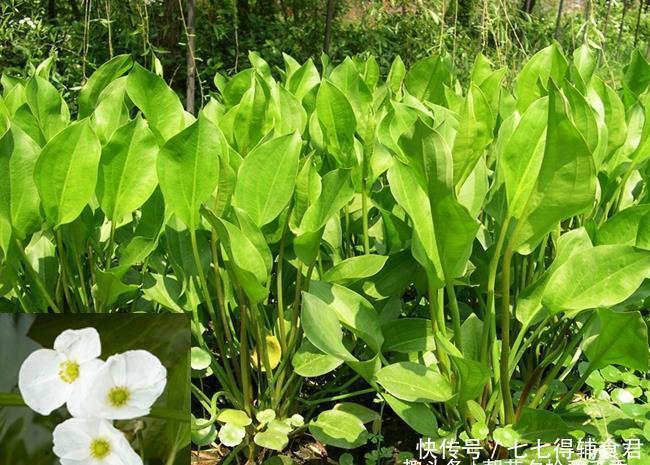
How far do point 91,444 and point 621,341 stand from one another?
0.70m

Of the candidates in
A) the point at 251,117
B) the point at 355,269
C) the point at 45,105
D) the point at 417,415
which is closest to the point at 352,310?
the point at 355,269

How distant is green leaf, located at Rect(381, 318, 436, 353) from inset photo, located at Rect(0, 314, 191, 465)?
1.36 feet

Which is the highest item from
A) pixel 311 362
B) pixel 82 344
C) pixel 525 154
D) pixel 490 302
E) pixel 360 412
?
pixel 525 154

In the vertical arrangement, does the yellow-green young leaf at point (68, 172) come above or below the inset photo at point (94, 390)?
above

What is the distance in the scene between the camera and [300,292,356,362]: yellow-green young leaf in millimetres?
1030

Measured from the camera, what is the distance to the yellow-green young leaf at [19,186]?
103 cm

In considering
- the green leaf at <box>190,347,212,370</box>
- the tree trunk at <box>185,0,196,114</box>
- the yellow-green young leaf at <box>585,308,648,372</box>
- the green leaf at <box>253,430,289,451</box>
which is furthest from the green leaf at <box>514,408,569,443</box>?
the tree trunk at <box>185,0,196,114</box>

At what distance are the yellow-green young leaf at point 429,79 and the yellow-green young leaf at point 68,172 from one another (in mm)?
866

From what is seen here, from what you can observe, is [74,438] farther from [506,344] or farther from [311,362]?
[506,344]

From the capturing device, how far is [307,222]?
3.70 ft

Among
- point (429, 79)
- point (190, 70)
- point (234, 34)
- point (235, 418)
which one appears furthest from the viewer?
point (234, 34)

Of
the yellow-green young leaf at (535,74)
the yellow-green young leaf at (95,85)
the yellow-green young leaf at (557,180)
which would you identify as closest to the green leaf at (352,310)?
the yellow-green young leaf at (557,180)

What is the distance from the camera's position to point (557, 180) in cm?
94

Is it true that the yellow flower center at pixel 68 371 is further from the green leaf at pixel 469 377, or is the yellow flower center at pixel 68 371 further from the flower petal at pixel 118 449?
the green leaf at pixel 469 377
